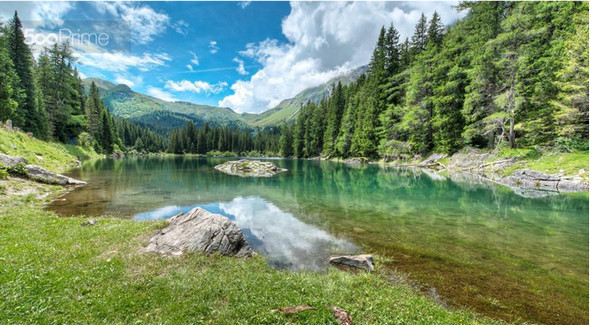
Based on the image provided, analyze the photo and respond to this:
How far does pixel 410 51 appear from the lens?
67.0 metres

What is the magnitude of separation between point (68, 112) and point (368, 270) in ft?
248

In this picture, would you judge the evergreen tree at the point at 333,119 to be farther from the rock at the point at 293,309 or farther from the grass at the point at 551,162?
the rock at the point at 293,309

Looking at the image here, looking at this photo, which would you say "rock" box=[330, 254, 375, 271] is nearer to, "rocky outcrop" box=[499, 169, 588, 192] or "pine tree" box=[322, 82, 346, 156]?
"rocky outcrop" box=[499, 169, 588, 192]

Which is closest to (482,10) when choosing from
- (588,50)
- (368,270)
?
(588,50)

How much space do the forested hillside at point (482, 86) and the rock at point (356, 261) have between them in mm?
35579

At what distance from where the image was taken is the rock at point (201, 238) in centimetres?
875

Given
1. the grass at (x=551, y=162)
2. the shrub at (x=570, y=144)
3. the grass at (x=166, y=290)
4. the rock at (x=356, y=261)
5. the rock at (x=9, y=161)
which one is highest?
the shrub at (x=570, y=144)

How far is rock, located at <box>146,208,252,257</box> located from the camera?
875 cm

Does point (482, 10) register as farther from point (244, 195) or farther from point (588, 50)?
point (244, 195)

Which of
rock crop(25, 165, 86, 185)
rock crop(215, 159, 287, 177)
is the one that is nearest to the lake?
rock crop(25, 165, 86, 185)

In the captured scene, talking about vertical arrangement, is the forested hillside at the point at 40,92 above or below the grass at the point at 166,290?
above

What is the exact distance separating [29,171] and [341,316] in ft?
90.0

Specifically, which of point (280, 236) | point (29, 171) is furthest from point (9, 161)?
point (280, 236)

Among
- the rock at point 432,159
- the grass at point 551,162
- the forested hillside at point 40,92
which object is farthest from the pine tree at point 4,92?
the rock at point 432,159
